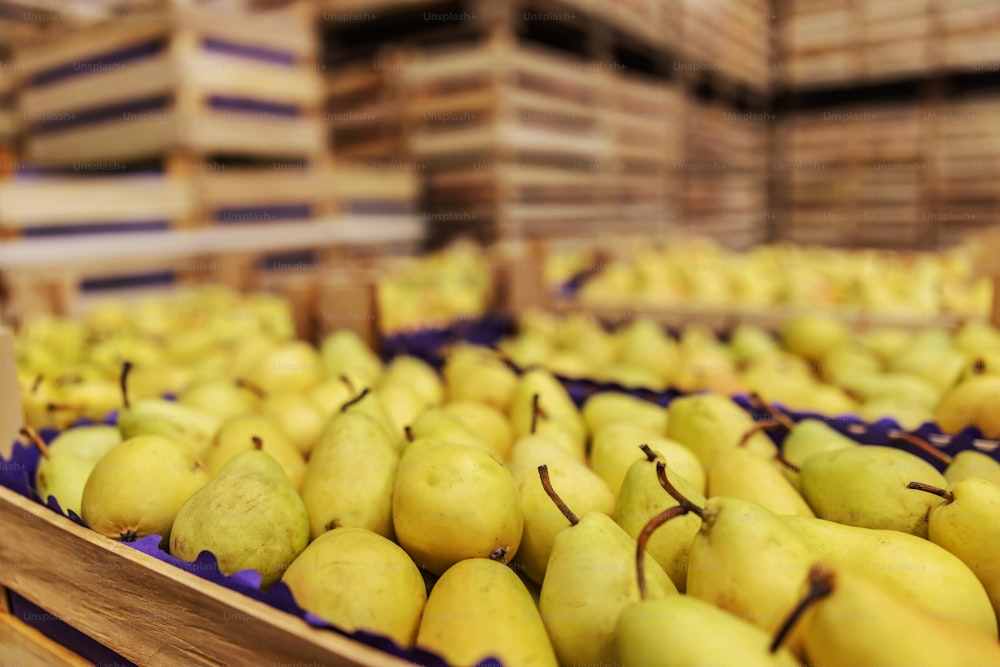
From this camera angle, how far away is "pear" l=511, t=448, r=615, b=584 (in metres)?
1.21

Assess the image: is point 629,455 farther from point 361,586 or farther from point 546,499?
point 361,586

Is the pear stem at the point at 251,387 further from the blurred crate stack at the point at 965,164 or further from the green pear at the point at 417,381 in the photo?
the blurred crate stack at the point at 965,164

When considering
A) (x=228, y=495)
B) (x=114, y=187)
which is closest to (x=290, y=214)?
(x=114, y=187)

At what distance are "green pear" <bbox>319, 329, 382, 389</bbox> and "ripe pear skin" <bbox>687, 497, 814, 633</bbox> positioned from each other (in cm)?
123

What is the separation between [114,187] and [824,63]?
31.0 ft

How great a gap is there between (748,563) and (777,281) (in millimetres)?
3480

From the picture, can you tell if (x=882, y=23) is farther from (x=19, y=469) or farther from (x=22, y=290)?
(x=19, y=469)

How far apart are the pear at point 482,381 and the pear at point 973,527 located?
3.49ft

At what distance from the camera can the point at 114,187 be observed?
4.25 m

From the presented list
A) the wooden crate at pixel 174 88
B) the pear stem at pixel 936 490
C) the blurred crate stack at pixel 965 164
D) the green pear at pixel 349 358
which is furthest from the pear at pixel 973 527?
the blurred crate stack at pixel 965 164

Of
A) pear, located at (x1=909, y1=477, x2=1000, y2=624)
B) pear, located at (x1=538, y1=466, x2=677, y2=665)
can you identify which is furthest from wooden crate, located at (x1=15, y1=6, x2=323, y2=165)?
pear, located at (x1=909, y1=477, x2=1000, y2=624)

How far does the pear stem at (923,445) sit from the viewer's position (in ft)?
4.61

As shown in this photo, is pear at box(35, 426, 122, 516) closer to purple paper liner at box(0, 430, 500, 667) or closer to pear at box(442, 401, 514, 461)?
purple paper liner at box(0, 430, 500, 667)

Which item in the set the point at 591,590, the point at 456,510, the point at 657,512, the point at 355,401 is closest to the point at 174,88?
the point at 355,401
